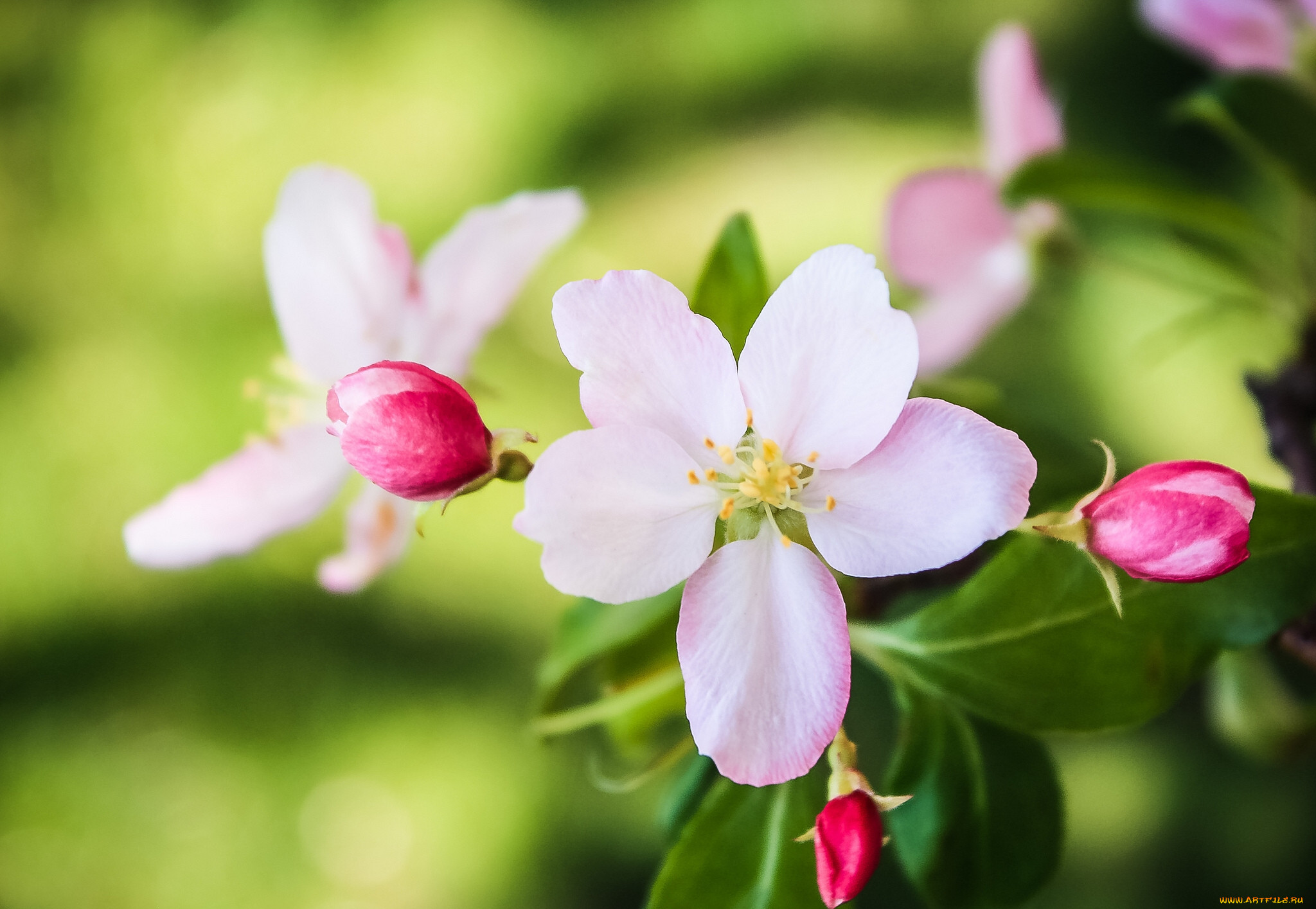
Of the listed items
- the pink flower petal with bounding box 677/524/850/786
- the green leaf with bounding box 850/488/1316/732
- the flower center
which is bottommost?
the green leaf with bounding box 850/488/1316/732

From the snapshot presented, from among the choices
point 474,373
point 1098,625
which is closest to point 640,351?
point 1098,625

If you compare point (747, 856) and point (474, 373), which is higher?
point (474, 373)

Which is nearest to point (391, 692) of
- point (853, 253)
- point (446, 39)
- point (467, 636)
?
point (467, 636)

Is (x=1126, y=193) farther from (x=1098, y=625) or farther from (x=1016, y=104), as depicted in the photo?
(x=1098, y=625)

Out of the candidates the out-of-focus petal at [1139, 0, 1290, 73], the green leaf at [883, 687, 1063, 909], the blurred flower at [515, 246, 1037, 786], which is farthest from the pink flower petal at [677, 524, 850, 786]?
the out-of-focus petal at [1139, 0, 1290, 73]

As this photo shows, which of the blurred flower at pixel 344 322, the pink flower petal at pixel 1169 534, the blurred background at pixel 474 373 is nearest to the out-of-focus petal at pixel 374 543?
the blurred flower at pixel 344 322

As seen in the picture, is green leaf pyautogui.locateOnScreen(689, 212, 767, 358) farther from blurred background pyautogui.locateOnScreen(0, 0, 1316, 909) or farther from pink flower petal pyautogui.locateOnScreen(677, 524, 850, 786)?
blurred background pyautogui.locateOnScreen(0, 0, 1316, 909)

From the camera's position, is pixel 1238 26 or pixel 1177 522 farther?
pixel 1238 26
